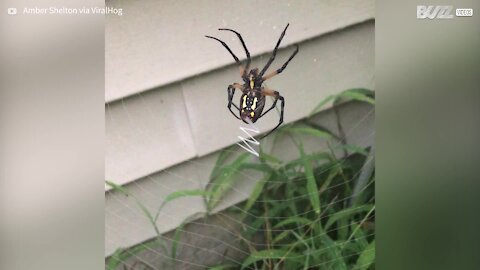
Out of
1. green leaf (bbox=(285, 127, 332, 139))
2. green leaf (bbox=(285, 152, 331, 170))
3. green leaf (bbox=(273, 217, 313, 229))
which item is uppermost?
green leaf (bbox=(285, 127, 332, 139))

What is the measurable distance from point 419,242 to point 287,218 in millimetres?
336

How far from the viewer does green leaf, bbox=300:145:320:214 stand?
1.62 metres

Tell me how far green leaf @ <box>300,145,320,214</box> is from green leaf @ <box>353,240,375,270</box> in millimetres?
155

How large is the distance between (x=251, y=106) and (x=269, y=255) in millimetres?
368

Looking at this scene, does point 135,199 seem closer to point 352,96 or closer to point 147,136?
point 147,136

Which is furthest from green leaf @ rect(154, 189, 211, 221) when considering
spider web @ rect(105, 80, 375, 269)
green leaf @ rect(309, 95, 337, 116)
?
green leaf @ rect(309, 95, 337, 116)

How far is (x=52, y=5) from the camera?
1.54m

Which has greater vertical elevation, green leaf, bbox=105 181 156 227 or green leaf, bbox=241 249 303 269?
green leaf, bbox=105 181 156 227

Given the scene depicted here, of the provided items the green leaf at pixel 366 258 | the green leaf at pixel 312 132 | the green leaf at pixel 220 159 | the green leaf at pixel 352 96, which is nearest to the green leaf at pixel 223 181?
the green leaf at pixel 220 159

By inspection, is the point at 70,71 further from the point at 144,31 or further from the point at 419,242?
the point at 419,242

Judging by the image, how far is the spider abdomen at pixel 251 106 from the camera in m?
1.58

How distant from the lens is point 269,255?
163 centimetres

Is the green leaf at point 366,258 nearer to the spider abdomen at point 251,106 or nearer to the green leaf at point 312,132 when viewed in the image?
the green leaf at point 312,132

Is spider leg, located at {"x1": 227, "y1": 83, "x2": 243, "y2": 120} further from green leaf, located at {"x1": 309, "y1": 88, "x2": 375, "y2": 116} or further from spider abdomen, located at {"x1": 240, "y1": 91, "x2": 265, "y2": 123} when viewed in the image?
green leaf, located at {"x1": 309, "y1": 88, "x2": 375, "y2": 116}
